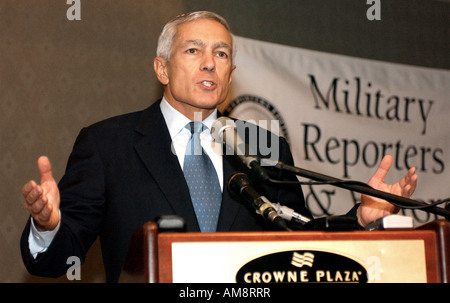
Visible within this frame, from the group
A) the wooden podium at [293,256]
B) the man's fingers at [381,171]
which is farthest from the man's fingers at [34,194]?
the man's fingers at [381,171]

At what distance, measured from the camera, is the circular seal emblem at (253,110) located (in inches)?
145

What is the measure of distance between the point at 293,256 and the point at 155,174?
34.2 inches

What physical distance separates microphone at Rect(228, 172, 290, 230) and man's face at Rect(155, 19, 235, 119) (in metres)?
0.72

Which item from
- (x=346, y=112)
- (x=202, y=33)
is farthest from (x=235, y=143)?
(x=346, y=112)

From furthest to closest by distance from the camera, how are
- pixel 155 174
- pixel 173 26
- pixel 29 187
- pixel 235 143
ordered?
pixel 173 26
pixel 155 174
pixel 235 143
pixel 29 187

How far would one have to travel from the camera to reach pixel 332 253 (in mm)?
1290

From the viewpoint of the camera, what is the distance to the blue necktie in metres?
2.04

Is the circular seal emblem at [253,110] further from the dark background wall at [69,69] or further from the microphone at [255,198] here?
the microphone at [255,198]

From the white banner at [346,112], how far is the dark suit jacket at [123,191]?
5.17 feet
